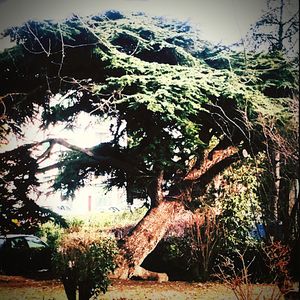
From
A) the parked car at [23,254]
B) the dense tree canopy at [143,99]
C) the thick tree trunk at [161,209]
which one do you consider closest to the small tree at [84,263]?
the parked car at [23,254]

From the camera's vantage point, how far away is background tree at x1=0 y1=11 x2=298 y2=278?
5.30 metres

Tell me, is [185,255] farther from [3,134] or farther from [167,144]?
[3,134]

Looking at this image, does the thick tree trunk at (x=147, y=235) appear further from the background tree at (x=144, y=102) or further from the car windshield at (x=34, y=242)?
the car windshield at (x=34, y=242)

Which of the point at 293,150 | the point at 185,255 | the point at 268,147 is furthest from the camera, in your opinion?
the point at 185,255

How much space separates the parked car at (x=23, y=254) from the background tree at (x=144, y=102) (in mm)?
952

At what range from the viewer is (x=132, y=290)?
496 cm

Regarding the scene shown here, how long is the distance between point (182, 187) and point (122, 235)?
4.78ft

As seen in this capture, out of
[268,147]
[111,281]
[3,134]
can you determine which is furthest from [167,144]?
[3,134]

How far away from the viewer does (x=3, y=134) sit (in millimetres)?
5715

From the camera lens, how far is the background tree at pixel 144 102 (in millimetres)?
5301

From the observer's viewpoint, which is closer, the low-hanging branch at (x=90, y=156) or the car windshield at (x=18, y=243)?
the car windshield at (x=18, y=243)

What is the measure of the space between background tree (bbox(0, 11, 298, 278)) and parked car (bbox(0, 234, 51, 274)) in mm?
952

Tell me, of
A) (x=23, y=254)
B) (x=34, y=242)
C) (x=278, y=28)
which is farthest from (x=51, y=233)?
(x=278, y=28)

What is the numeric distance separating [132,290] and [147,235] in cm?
115
